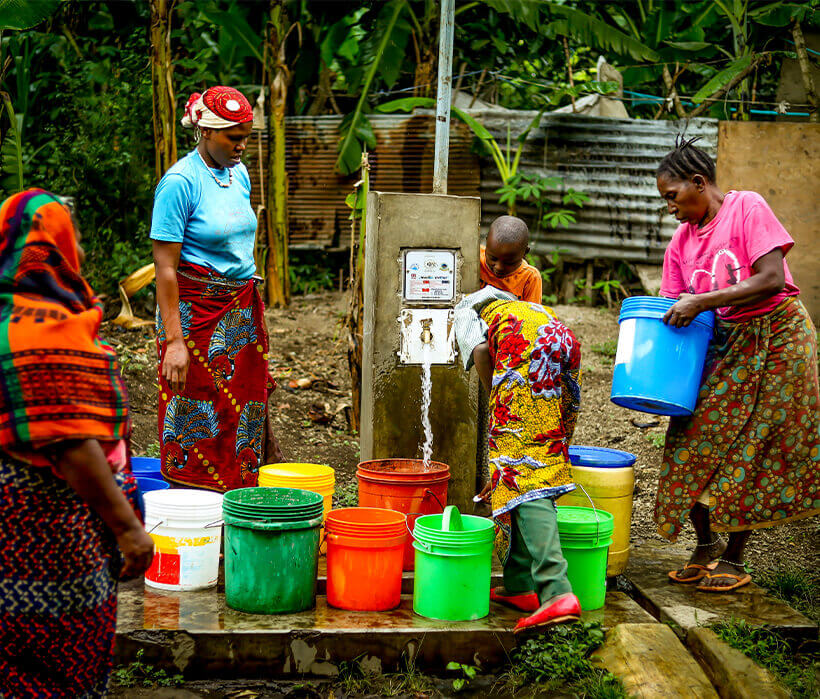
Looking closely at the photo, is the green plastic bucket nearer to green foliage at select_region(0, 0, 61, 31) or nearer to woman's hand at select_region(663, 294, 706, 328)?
woman's hand at select_region(663, 294, 706, 328)

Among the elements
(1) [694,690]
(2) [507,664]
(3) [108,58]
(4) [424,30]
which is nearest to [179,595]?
(2) [507,664]

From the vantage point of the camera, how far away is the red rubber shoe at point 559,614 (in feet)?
11.2

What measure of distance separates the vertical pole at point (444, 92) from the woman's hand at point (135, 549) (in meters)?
3.52

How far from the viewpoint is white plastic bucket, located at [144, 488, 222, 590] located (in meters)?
3.83

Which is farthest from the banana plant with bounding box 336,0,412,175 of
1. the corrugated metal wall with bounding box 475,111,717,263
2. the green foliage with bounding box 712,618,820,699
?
the green foliage with bounding box 712,618,820,699

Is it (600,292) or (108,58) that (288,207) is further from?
(600,292)

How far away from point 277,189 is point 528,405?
21.2ft

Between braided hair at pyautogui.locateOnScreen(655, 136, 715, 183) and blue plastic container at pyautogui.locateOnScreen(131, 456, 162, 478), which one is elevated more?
braided hair at pyautogui.locateOnScreen(655, 136, 715, 183)

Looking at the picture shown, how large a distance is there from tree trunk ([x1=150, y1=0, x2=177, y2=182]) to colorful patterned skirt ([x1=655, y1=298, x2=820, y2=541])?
5457 millimetres

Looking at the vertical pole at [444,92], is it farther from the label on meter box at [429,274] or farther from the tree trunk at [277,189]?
the tree trunk at [277,189]

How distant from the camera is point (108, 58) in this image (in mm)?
10102

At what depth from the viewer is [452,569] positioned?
3.71 meters

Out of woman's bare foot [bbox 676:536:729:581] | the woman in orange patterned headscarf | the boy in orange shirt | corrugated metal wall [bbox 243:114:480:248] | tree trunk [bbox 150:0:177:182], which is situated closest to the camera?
the woman in orange patterned headscarf

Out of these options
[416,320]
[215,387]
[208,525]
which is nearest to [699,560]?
[416,320]
